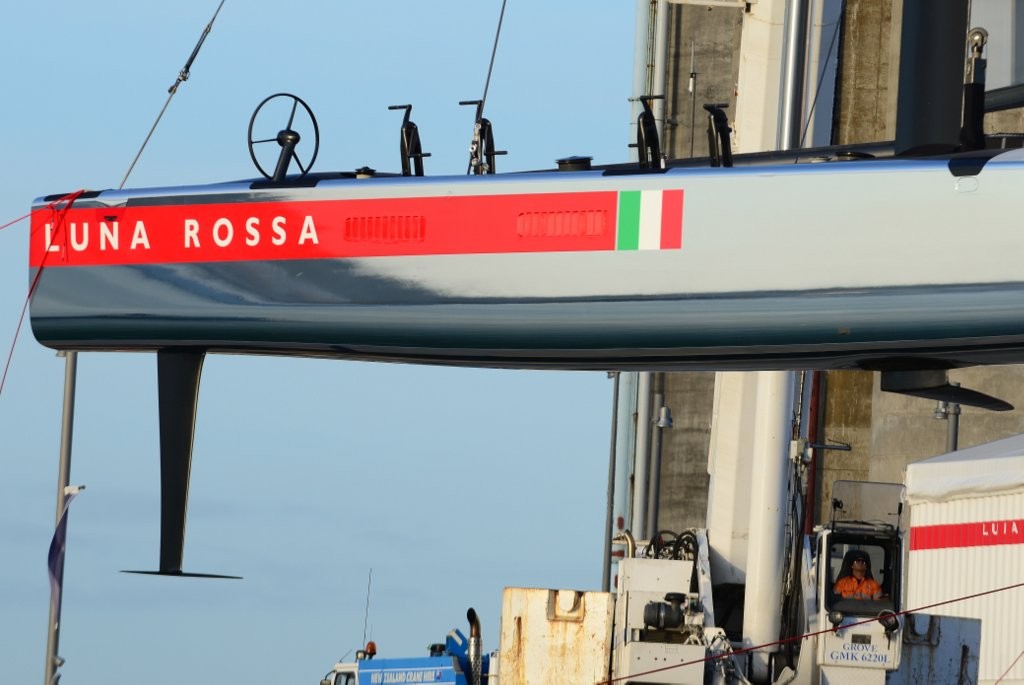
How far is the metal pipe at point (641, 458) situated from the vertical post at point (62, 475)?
13844 millimetres

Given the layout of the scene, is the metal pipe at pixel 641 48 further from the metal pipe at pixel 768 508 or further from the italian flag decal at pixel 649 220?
the italian flag decal at pixel 649 220

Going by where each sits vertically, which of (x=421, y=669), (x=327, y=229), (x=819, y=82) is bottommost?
(x=421, y=669)

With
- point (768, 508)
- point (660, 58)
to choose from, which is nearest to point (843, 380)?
point (660, 58)

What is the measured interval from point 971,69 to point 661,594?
894 cm

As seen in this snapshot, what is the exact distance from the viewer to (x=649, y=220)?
703 cm

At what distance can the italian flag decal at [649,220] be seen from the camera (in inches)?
275

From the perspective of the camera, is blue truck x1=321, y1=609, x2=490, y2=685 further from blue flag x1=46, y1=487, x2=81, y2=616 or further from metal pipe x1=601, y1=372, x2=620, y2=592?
metal pipe x1=601, y1=372, x2=620, y2=592

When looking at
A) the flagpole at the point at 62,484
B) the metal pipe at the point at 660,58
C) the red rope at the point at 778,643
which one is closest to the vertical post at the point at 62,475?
the flagpole at the point at 62,484

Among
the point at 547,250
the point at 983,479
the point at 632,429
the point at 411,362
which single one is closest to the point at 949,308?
the point at 547,250

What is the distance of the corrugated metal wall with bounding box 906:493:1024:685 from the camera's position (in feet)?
51.1

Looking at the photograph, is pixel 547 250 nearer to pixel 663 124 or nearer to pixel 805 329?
pixel 805 329

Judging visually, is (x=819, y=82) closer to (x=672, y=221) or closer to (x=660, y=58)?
(x=672, y=221)

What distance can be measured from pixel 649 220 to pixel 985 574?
10158 millimetres

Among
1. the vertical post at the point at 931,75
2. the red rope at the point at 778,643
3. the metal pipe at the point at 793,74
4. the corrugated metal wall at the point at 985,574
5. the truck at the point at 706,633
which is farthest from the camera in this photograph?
the metal pipe at the point at 793,74
